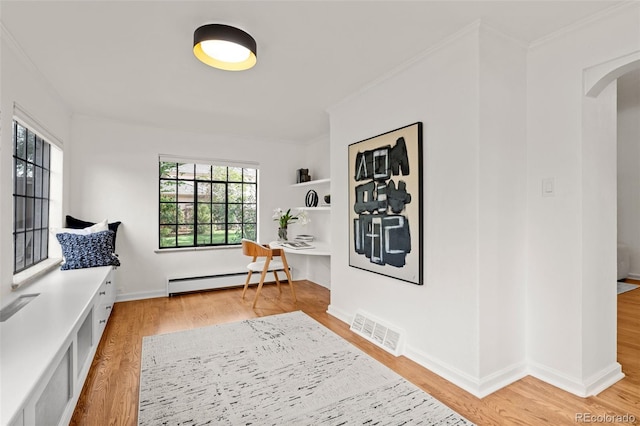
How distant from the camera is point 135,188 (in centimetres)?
441

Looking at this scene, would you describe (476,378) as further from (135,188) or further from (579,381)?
(135,188)

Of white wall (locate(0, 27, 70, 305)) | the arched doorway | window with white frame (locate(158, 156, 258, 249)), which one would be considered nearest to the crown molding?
the arched doorway

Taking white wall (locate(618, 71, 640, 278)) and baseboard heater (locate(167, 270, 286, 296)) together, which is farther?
white wall (locate(618, 71, 640, 278))

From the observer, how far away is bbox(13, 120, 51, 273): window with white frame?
2781 mm

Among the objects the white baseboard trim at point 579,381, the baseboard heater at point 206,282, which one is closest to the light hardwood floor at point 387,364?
the white baseboard trim at point 579,381

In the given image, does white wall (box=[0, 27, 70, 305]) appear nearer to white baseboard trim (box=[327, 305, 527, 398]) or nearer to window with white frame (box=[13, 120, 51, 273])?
window with white frame (box=[13, 120, 51, 273])

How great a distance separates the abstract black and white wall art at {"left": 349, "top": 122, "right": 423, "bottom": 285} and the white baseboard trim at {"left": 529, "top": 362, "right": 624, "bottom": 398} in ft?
3.23

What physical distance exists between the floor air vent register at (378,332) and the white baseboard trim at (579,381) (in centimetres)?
95

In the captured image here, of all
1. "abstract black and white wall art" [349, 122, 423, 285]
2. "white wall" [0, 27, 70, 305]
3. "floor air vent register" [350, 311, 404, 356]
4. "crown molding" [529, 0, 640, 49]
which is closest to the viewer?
"crown molding" [529, 0, 640, 49]

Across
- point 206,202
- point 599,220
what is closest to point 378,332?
point 599,220

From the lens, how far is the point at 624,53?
1.90m

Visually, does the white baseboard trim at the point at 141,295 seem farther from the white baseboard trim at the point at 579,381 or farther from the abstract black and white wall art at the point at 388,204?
the white baseboard trim at the point at 579,381

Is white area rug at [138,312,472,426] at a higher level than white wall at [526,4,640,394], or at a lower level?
lower

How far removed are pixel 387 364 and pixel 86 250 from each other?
3181 mm
